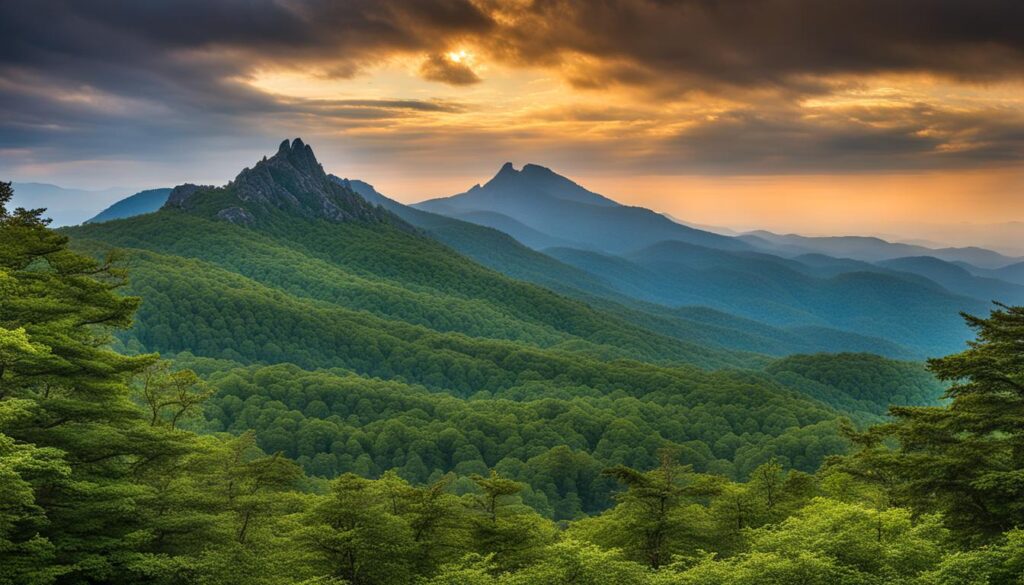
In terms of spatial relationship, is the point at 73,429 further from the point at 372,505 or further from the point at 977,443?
the point at 977,443

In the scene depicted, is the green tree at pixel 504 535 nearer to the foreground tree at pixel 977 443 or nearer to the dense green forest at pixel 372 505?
the dense green forest at pixel 372 505

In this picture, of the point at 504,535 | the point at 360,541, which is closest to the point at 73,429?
the point at 360,541

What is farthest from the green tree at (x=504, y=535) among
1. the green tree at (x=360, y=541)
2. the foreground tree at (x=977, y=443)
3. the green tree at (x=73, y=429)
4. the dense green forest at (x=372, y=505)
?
the foreground tree at (x=977, y=443)

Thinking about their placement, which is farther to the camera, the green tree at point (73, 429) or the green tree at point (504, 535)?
the green tree at point (504, 535)

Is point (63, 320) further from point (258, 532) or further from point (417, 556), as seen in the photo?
point (417, 556)

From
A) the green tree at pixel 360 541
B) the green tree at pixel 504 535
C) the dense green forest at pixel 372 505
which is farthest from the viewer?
the green tree at pixel 504 535

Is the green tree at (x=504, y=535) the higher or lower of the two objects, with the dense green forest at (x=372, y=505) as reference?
lower

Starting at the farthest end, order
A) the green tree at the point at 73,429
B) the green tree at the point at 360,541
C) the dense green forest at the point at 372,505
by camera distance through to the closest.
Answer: the green tree at the point at 360,541 < the dense green forest at the point at 372,505 < the green tree at the point at 73,429

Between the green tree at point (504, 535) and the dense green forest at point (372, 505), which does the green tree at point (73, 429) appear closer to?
the dense green forest at point (372, 505)

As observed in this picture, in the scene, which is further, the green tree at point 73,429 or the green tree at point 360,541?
the green tree at point 360,541

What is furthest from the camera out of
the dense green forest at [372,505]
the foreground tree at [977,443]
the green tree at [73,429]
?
the foreground tree at [977,443]

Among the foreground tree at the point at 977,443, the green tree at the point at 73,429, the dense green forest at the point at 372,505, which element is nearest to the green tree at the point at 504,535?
the dense green forest at the point at 372,505

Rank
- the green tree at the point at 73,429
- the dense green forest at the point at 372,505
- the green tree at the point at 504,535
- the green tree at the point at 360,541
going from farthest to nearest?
the green tree at the point at 504,535 → the green tree at the point at 360,541 → the dense green forest at the point at 372,505 → the green tree at the point at 73,429

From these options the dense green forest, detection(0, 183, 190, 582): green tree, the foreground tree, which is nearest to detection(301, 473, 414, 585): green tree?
the dense green forest
